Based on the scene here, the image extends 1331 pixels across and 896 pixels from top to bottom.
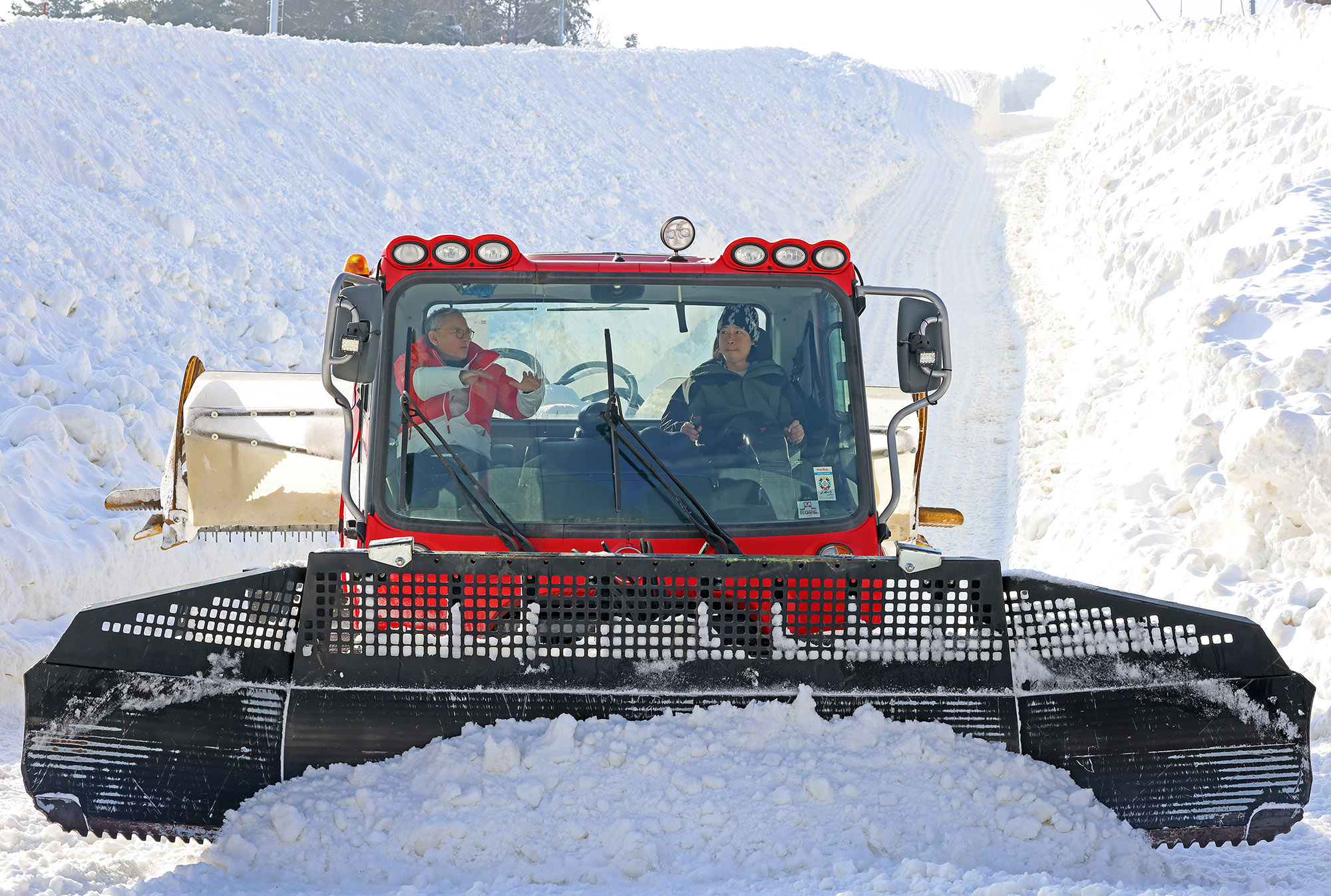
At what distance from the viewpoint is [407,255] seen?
4.06 m

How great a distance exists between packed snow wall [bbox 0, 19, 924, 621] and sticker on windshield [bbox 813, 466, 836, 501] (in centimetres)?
475

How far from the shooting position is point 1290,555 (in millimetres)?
6125

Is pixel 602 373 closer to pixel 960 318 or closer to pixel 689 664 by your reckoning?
pixel 689 664

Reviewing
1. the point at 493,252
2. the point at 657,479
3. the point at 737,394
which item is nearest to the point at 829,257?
the point at 737,394

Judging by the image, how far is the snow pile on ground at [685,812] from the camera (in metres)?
2.98

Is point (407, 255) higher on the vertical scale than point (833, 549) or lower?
higher

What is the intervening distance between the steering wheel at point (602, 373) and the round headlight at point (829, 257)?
2.65 ft

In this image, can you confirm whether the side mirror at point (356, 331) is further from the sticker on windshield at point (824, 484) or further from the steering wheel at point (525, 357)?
the sticker on windshield at point (824, 484)

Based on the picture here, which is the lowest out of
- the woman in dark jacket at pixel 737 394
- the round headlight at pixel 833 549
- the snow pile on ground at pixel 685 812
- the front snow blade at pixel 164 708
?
the snow pile on ground at pixel 685 812

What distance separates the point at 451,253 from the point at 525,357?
0.46 metres

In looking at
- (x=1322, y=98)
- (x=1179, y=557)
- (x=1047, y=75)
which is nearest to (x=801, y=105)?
(x=1322, y=98)

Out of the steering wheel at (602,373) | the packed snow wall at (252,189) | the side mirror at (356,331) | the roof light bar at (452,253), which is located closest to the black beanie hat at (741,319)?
the steering wheel at (602,373)

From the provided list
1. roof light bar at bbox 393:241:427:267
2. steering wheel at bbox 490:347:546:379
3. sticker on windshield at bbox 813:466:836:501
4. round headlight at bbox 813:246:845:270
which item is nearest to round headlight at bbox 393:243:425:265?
roof light bar at bbox 393:241:427:267

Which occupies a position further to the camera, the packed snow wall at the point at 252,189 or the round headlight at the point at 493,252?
the packed snow wall at the point at 252,189
